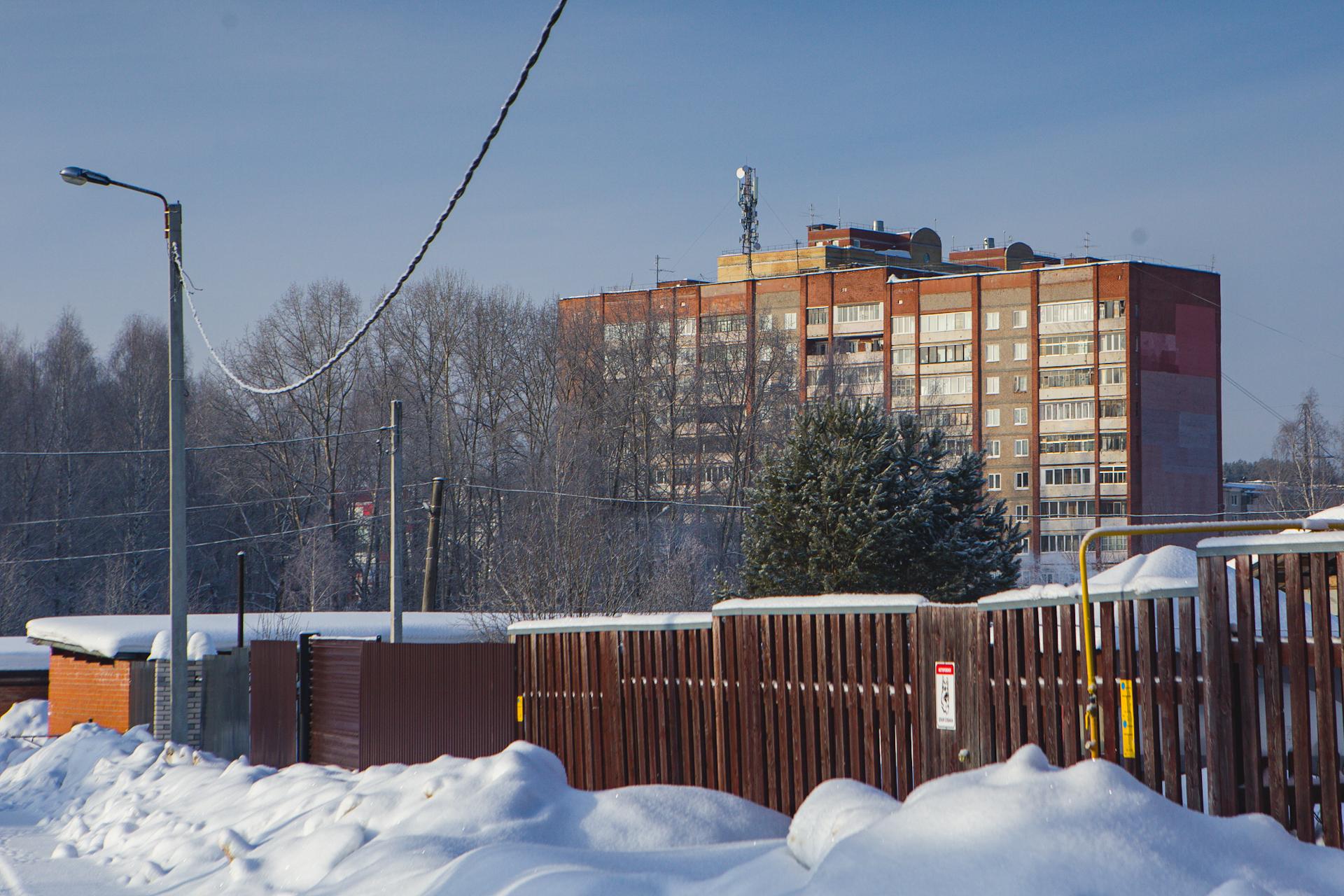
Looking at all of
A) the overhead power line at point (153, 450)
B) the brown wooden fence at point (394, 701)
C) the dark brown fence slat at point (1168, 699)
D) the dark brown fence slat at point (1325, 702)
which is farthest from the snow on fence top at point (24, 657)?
the dark brown fence slat at point (1325, 702)

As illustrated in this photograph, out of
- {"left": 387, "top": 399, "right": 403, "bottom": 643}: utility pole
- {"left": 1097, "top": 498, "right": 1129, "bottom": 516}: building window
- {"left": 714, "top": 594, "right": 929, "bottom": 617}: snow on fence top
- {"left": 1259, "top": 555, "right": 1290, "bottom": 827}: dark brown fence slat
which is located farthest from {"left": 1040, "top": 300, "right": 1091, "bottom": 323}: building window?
{"left": 1259, "top": 555, "right": 1290, "bottom": 827}: dark brown fence slat

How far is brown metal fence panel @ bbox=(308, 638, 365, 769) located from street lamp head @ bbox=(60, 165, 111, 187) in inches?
250

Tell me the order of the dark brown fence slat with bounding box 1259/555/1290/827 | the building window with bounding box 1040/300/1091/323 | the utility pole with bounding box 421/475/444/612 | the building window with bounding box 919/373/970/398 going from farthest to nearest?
1. the building window with bounding box 919/373/970/398
2. the building window with bounding box 1040/300/1091/323
3. the utility pole with bounding box 421/475/444/612
4. the dark brown fence slat with bounding box 1259/555/1290/827

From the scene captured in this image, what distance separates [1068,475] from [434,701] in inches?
2562

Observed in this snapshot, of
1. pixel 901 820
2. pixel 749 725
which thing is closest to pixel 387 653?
pixel 749 725

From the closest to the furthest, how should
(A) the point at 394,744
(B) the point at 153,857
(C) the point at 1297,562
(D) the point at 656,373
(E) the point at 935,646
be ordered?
1. (C) the point at 1297,562
2. (E) the point at 935,646
3. (B) the point at 153,857
4. (A) the point at 394,744
5. (D) the point at 656,373

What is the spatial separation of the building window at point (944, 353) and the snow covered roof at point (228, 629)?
47662 mm

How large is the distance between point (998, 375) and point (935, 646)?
7092cm

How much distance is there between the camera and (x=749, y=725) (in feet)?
37.2

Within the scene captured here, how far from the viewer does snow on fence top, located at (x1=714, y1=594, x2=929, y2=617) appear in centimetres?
994

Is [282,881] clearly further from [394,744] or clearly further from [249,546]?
[249,546]

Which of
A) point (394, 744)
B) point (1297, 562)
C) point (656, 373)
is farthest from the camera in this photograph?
point (656, 373)

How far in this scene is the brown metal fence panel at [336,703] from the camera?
16734 mm

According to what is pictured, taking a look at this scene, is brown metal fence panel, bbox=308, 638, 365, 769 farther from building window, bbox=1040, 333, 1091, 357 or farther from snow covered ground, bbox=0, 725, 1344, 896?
building window, bbox=1040, 333, 1091, 357
